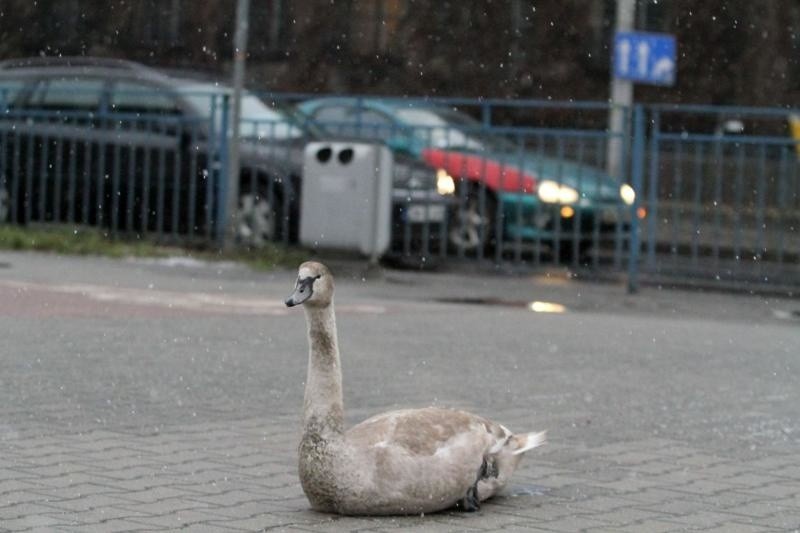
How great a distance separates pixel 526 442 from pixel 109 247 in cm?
1224

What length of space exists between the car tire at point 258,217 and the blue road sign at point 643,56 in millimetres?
7442

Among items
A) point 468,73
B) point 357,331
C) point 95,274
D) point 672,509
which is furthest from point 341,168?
point 468,73

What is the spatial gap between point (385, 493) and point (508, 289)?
10.4 meters

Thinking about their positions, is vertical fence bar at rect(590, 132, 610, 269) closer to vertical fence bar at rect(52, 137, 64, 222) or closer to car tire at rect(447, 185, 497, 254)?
car tire at rect(447, 185, 497, 254)

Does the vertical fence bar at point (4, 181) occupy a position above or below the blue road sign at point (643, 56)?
below

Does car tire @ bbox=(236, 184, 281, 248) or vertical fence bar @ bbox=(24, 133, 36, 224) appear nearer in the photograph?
car tire @ bbox=(236, 184, 281, 248)

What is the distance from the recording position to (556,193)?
17734 mm

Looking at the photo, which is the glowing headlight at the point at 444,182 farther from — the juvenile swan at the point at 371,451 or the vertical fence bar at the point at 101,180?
the juvenile swan at the point at 371,451

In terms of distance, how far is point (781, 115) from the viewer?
16281mm

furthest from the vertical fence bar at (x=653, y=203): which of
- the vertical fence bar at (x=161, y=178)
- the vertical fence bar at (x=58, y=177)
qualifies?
the vertical fence bar at (x=58, y=177)

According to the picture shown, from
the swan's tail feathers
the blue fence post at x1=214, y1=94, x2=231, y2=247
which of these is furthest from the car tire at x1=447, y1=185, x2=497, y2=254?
the swan's tail feathers

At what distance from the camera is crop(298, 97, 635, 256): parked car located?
57.1 ft

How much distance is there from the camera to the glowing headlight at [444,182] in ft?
59.5

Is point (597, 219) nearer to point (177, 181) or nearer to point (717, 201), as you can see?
point (717, 201)
